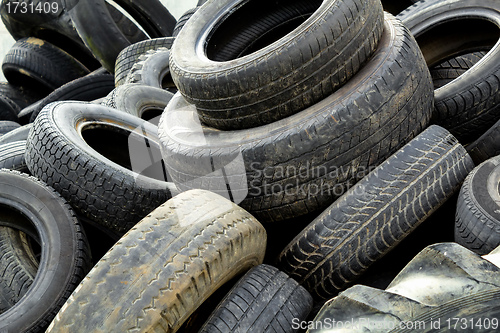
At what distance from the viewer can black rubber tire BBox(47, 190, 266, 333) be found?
5.27ft

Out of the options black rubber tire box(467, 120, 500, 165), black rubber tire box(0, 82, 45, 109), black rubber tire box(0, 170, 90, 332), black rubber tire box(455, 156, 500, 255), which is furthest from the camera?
black rubber tire box(0, 82, 45, 109)

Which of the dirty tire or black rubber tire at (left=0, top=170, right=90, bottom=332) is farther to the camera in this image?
black rubber tire at (left=0, top=170, right=90, bottom=332)

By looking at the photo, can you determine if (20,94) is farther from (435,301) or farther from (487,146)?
(435,301)

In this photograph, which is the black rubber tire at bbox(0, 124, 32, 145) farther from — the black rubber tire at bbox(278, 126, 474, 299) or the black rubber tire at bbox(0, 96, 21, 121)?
the black rubber tire at bbox(278, 126, 474, 299)

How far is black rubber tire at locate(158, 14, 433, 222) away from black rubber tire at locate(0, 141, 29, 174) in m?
1.15

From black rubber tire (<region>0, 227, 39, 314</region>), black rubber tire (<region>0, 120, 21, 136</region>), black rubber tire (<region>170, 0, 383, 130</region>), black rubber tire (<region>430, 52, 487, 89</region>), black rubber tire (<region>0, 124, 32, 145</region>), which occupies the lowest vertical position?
black rubber tire (<region>0, 120, 21, 136</region>)

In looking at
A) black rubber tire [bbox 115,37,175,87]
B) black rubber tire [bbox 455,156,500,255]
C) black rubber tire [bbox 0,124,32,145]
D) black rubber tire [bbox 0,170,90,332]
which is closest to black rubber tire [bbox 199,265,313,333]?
black rubber tire [bbox 455,156,500,255]

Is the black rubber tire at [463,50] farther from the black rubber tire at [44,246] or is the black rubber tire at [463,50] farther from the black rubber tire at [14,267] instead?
the black rubber tire at [14,267]

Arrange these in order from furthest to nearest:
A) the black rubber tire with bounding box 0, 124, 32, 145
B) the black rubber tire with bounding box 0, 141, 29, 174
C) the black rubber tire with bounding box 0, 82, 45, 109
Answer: the black rubber tire with bounding box 0, 82, 45, 109 < the black rubber tire with bounding box 0, 124, 32, 145 < the black rubber tire with bounding box 0, 141, 29, 174

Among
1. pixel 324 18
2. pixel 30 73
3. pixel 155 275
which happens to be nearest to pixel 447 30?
pixel 324 18

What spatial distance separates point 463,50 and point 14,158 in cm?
A: 273

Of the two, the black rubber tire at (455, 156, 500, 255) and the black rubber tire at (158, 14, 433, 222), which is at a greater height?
the black rubber tire at (158, 14, 433, 222)

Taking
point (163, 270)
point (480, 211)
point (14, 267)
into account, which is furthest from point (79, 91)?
point (480, 211)

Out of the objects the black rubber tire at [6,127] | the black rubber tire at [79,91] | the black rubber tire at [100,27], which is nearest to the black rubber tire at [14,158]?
the black rubber tire at [6,127]
